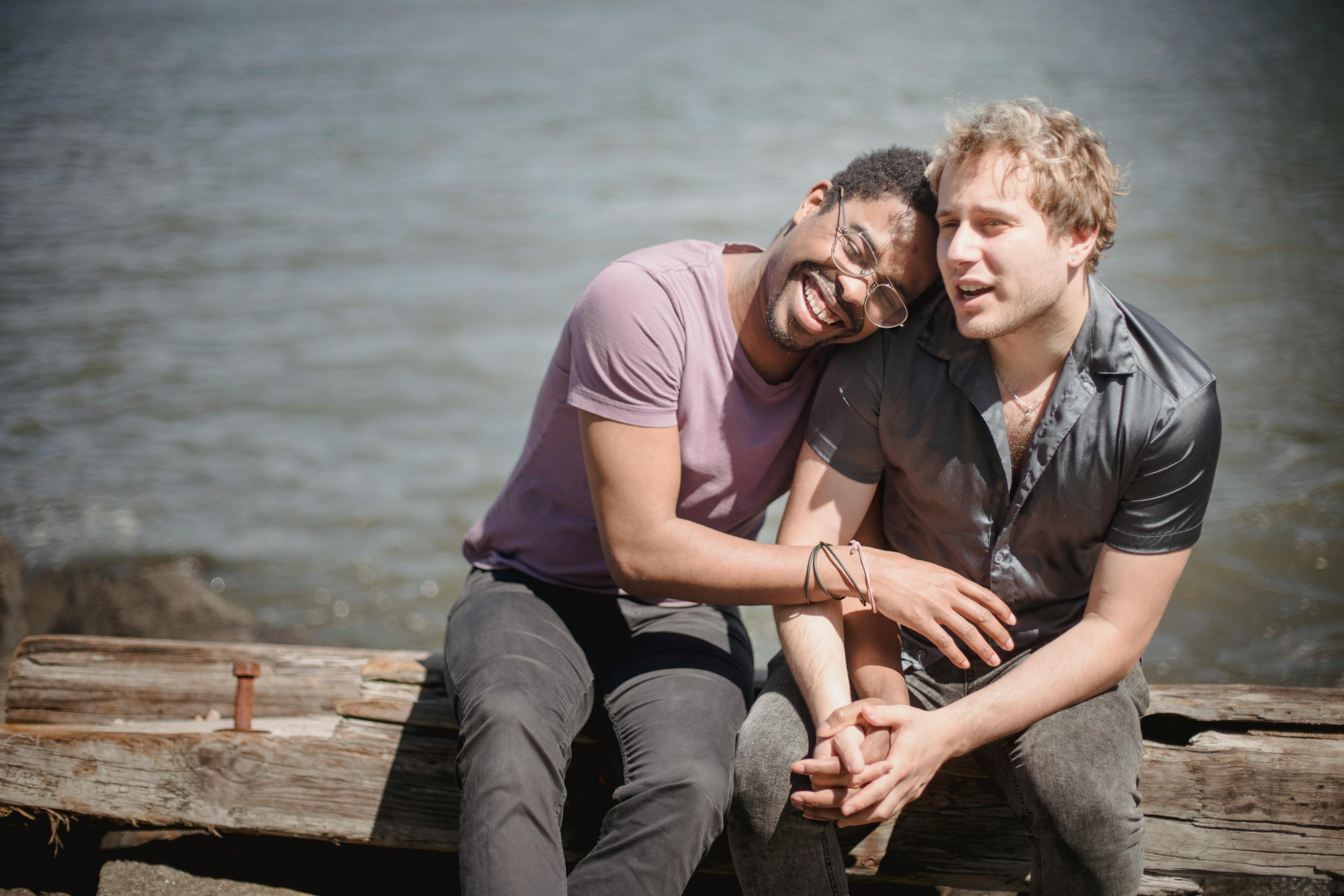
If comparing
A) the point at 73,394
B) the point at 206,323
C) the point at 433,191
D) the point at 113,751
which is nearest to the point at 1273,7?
the point at 433,191

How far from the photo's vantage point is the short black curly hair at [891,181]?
2.85 m

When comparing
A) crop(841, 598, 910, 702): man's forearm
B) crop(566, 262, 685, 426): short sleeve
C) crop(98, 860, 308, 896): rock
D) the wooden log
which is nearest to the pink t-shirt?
crop(566, 262, 685, 426): short sleeve

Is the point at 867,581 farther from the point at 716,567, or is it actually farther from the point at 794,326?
the point at 794,326

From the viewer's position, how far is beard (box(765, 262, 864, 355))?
287 cm

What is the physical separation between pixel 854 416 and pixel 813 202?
730mm

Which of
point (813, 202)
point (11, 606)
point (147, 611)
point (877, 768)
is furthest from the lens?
point (147, 611)

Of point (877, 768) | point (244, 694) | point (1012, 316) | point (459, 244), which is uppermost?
point (1012, 316)

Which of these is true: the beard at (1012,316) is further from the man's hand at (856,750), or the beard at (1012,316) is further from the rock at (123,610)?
the rock at (123,610)

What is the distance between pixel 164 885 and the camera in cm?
316

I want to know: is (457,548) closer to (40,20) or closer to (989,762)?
(989,762)

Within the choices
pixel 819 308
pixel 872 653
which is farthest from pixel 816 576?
pixel 819 308

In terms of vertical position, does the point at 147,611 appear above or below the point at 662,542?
below

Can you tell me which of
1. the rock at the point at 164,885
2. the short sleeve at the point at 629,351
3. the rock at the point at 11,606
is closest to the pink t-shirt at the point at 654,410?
the short sleeve at the point at 629,351

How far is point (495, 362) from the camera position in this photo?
1088 cm
